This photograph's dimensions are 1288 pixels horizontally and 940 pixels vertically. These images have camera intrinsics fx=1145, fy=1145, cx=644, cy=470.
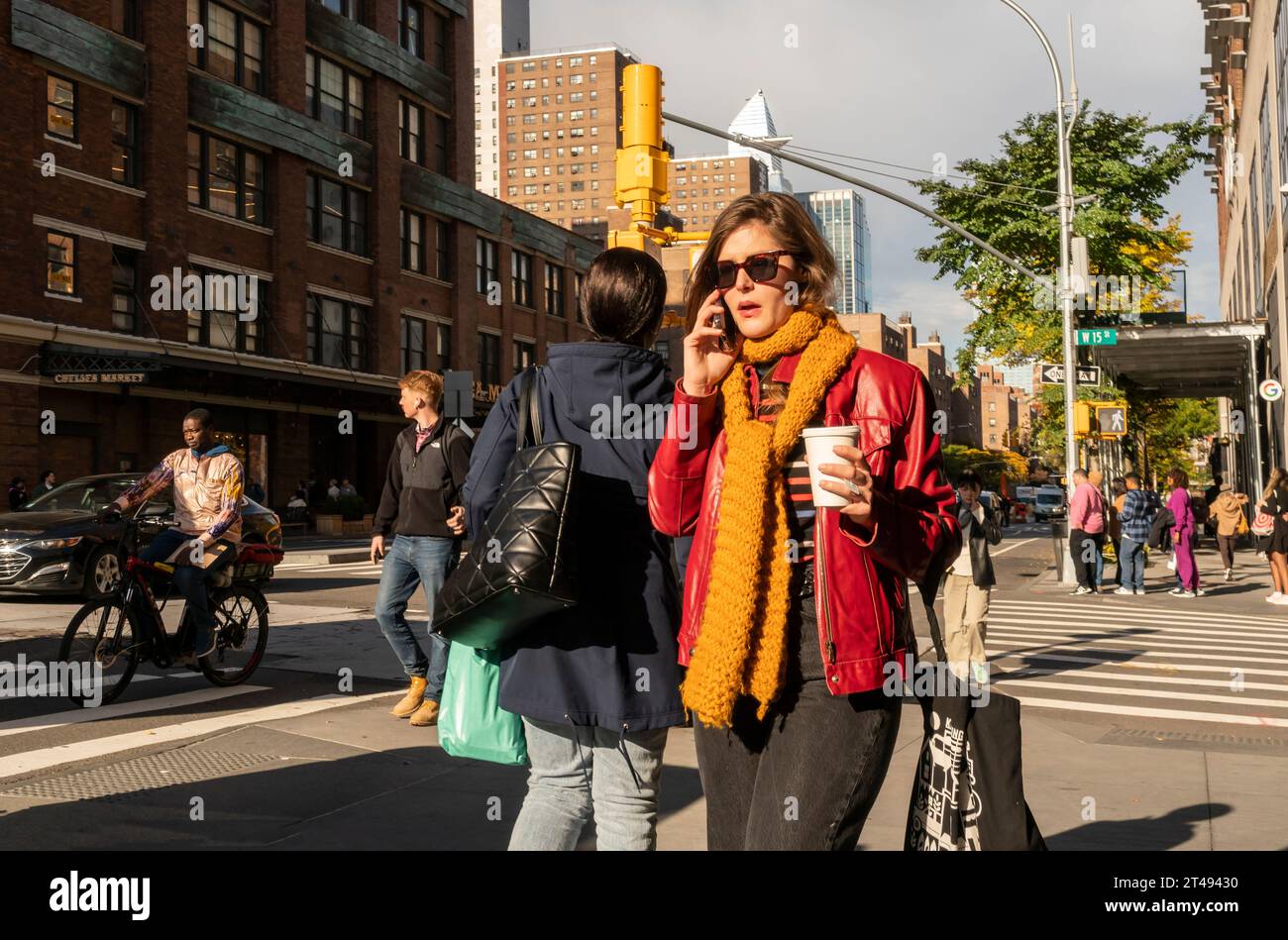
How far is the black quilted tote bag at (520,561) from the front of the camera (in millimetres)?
3027

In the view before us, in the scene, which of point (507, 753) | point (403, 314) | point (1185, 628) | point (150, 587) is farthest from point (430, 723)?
point (403, 314)

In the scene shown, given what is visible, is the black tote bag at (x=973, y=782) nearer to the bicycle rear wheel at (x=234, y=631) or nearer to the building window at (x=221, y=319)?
the bicycle rear wheel at (x=234, y=631)

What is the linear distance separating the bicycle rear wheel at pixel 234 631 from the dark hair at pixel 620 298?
5883mm

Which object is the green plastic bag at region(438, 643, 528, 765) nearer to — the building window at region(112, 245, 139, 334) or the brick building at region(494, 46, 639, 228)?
the building window at region(112, 245, 139, 334)

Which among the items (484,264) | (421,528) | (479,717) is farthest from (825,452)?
(484,264)

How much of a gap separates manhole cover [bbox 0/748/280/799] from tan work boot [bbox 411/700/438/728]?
3.57 feet

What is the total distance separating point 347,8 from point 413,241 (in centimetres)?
831

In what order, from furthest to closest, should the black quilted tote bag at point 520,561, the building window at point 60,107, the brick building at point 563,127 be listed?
the brick building at point 563,127
the building window at point 60,107
the black quilted tote bag at point 520,561

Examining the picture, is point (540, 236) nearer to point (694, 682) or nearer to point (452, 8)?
point (452, 8)

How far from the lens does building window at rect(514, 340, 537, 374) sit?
50156 millimetres

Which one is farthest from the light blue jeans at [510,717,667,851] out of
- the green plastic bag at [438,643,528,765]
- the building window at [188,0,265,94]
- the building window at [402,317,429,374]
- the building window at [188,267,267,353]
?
the building window at [402,317,429,374]

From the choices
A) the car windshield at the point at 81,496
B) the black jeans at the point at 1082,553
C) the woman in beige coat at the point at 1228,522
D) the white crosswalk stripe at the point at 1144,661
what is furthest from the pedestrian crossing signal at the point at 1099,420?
the car windshield at the point at 81,496

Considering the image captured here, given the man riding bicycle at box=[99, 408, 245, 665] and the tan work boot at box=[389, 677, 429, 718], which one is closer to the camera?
the tan work boot at box=[389, 677, 429, 718]

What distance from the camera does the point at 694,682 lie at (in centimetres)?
271
